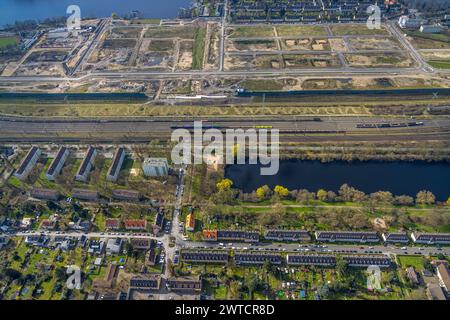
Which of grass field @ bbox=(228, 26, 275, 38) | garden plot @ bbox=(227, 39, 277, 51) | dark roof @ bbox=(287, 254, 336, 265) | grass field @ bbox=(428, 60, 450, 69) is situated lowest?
dark roof @ bbox=(287, 254, 336, 265)

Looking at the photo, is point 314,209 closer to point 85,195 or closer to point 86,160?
point 85,195

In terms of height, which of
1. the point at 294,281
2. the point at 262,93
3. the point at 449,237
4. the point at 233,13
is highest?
the point at 233,13

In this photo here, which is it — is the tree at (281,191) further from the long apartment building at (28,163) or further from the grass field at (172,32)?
the grass field at (172,32)

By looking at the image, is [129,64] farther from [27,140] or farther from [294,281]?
[294,281]

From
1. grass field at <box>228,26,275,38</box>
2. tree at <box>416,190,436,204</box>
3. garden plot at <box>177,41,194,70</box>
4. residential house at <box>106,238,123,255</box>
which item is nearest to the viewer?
residential house at <box>106,238,123,255</box>

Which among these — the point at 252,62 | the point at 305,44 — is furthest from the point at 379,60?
the point at 252,62

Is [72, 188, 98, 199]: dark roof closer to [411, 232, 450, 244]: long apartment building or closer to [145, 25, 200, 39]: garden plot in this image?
[411, 232, 450, 244]: long apartment building

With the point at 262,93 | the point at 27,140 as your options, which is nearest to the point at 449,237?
the point at 262,93

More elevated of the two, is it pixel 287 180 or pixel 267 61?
pixel 267 61

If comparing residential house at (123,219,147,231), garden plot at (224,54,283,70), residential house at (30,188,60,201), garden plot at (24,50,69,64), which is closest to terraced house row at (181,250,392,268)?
residential house at (123,219,147,231)
